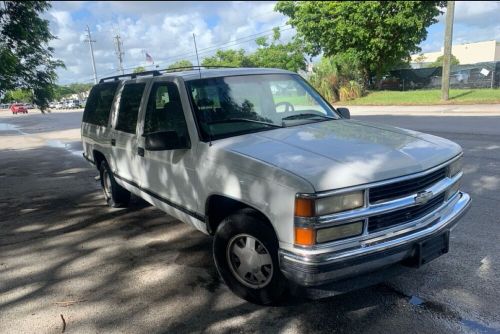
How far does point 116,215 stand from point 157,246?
1.55 metres

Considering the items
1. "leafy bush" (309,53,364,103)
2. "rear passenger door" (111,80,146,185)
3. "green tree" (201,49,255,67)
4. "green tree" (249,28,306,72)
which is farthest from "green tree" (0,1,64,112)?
"green tree" (201,49,255,67)

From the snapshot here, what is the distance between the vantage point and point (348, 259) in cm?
274

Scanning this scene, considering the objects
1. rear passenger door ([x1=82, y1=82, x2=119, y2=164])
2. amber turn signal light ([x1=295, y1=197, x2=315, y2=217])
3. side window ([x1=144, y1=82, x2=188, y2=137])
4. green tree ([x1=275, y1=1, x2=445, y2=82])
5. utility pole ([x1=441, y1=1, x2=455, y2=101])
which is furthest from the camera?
green tree ([x1=275, y1=1, x2=445, y2=82])

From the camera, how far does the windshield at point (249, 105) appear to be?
3.80 metres

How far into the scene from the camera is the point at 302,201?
2715mm

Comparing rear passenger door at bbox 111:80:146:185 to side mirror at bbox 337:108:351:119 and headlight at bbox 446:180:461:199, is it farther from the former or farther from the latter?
headlight at bbox 446:180:461:199

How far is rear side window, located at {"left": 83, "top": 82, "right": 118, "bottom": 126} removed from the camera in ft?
19.4

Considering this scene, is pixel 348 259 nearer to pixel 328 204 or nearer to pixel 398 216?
pixel 328 204

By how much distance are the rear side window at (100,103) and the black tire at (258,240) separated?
10.5 feet

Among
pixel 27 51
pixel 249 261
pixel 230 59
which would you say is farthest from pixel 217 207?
pixel 230 59

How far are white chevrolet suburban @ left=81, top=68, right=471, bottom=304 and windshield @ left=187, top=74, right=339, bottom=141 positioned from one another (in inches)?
0.5

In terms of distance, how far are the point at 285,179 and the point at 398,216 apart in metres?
0.85

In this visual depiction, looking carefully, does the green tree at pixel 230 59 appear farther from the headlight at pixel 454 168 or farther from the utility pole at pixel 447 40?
the headlight at pixel 454 168

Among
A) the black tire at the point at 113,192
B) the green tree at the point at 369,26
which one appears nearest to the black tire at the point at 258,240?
the black tire at the point at 113,192
